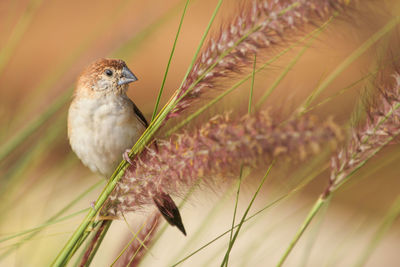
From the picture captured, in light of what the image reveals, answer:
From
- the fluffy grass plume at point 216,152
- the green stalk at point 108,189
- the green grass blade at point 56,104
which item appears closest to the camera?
the fluffy grass plume at point 216,152

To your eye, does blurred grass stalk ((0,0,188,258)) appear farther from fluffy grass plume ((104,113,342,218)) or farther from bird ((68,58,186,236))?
fluffy grass plume ((104,113,342,218))

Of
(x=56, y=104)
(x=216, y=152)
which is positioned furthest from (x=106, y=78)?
(x=216, y=152)

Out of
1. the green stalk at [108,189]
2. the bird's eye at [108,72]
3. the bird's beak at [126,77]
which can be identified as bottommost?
the green stalk at [108,189]

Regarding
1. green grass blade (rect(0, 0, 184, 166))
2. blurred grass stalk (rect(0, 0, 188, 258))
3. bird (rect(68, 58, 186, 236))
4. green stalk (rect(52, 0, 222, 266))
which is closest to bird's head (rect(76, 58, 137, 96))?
bird (rect(68, 58, 186, 236))

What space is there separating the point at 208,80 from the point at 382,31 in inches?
29.0

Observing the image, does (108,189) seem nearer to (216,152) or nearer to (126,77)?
(216,152)

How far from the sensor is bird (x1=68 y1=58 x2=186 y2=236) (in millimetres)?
2475

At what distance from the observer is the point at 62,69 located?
2172 mm

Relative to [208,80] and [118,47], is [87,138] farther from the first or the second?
[208,80]

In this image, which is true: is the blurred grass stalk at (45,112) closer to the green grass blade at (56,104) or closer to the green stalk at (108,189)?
the green grass blade at (56,104)

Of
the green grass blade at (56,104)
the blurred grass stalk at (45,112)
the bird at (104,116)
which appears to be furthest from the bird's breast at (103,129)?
the green grass blade at (56,104)

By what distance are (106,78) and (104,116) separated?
180 millimetres

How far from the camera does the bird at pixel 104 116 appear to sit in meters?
2.47

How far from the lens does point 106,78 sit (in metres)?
2.51
